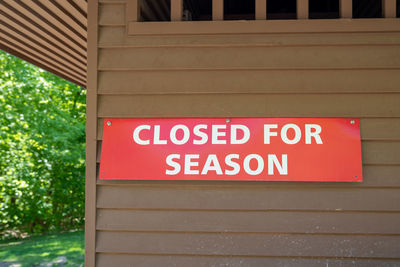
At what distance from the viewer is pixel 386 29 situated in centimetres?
233

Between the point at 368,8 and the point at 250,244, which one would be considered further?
the point at 368,8

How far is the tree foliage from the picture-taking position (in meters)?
9.14

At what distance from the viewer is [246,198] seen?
2.30 metres

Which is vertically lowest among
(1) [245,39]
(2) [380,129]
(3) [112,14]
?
(2) [380,129]

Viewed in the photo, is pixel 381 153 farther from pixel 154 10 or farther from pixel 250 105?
pixel 154 10

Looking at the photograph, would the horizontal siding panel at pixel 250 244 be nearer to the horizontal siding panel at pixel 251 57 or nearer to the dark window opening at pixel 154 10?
the horizontal siding panel at pixel 251 57

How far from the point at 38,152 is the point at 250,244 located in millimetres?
8967

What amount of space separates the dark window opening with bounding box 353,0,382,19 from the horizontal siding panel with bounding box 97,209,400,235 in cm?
204

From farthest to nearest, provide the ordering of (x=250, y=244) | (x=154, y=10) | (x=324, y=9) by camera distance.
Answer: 1. (x=324, y=9)
2. (x=154, y=10)
3. (x=250, y=244)

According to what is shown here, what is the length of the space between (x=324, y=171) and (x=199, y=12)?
2799 mm

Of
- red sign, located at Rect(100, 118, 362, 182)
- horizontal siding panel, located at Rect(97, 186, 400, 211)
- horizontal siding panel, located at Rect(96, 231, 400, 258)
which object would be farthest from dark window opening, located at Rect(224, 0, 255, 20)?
horizontal siding panel, located at Rect(96, 231, 400, 258)

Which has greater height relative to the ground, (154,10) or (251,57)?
(154,10)

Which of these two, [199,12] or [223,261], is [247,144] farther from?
[199,12]

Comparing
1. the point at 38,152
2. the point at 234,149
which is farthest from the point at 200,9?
the point at 38,152
